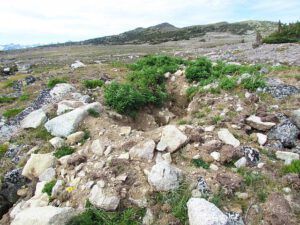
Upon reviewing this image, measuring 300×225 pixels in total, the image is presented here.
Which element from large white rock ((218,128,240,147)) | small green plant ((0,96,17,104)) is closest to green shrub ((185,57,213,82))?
large white rock ((218,128,240,147))

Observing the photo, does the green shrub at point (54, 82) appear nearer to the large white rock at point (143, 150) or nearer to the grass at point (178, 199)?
the large white rock at point (143, 150)

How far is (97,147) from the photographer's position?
8.34 metres

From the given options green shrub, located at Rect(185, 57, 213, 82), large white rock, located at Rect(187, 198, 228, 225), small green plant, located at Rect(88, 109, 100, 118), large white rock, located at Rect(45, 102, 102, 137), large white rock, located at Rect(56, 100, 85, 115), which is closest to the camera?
large white rock, located at Rect(187, 198, 228, 225)

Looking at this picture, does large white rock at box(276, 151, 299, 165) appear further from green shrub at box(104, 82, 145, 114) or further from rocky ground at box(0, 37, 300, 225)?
green shrub at box(104, 82, 145, 114)

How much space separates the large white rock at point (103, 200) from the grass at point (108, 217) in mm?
99

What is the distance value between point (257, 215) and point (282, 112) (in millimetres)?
4259

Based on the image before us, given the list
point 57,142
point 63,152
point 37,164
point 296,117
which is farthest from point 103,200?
point 296,117

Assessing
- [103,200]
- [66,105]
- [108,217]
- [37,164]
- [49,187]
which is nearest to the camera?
[108,217]

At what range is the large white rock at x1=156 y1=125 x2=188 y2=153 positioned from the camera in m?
7.86

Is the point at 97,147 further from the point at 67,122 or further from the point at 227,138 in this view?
the point at 227,138

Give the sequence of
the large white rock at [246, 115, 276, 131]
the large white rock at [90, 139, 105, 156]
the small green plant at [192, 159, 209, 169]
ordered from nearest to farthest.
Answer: the small green plant at [192, 159, 209, 169]
the large white rock at [90, 139, 105, 156]
the large white rock at [246, 115, 276, 131]

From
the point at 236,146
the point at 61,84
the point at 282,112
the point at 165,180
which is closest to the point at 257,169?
the point at 236,146

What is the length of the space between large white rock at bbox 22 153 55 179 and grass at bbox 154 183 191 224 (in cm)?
326

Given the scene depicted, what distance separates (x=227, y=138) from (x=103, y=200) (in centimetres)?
338
